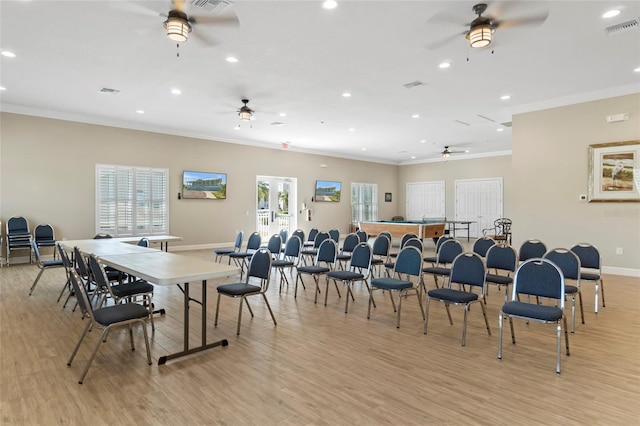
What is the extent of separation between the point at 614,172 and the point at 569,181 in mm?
722

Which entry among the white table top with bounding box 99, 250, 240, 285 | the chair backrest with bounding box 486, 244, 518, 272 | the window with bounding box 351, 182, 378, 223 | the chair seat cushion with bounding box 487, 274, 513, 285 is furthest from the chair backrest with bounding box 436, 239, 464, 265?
the window with bounding box 351, 182, 378, 223

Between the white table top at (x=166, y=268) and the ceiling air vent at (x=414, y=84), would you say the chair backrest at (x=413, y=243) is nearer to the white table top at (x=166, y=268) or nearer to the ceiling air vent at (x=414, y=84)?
the ceiling air vent at (x=414, y=84)

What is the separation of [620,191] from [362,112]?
532 centimetres

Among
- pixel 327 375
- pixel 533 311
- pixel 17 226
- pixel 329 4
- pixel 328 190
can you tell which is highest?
pixel 329 4

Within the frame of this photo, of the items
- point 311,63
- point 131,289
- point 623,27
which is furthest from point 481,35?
point 131,289

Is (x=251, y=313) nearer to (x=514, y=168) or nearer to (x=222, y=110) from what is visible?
(x=222, y=110)

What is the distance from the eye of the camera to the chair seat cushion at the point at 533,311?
3.04 meters

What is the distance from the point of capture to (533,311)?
10.3 feet

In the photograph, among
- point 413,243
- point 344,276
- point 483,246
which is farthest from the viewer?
point 413,243

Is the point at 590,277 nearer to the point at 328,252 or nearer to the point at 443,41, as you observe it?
the point at 328,252

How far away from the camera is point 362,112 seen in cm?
Answer: 868

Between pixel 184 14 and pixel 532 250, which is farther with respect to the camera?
pixel 532 250

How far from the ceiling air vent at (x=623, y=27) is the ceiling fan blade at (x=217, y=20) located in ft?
15.2

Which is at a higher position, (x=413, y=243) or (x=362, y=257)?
(x=413, y=243)
